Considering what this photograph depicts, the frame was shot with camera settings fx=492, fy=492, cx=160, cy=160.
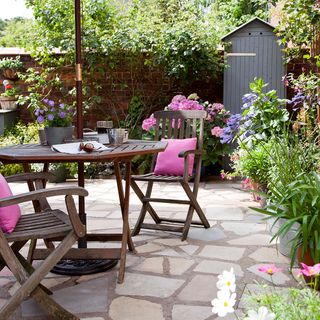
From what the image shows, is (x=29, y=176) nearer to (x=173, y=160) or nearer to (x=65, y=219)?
(x=65, y=219)

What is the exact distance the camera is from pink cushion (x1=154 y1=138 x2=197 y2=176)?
Answer: 3.90m

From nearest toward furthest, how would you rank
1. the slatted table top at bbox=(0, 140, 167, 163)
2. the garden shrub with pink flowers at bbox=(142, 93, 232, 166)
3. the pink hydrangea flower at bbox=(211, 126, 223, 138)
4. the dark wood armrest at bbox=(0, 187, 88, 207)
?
the dark wood armrest at bbox=(0, 187, 88, 207) < the slatted table top at bbox=(0, 140, 167, 163) < the pink hydrangea flower at bbox=(211, 126, 223, 138) < the garden shrub with pink flowers at bbox=(142, 93, 232, 166)

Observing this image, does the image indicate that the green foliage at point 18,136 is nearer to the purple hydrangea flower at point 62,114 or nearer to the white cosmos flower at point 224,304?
the purple hydrangea flower at point 62,114

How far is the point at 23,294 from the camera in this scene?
6.83 ft

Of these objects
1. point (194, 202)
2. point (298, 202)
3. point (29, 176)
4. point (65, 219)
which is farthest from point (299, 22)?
point (65, 219)

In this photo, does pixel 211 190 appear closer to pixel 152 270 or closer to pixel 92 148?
pixel 152 270

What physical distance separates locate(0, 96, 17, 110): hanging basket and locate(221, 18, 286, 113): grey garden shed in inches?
124

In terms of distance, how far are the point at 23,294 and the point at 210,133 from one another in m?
4.38

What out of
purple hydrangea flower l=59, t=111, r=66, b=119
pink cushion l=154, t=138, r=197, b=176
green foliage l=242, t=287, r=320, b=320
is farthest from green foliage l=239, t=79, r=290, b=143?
green foliage l=242, t=287, r=320, b=320

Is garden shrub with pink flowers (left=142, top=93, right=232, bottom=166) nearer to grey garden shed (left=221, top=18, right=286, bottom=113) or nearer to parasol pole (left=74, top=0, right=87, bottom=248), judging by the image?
grey garden shed (left=221, top=18, right=286, bottom=113)

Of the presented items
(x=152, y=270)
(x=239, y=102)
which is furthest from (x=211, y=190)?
(x=152, y=270)

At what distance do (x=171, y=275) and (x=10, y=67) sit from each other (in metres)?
5.30

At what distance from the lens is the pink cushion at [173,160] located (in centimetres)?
390

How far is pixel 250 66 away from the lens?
6320 mm
